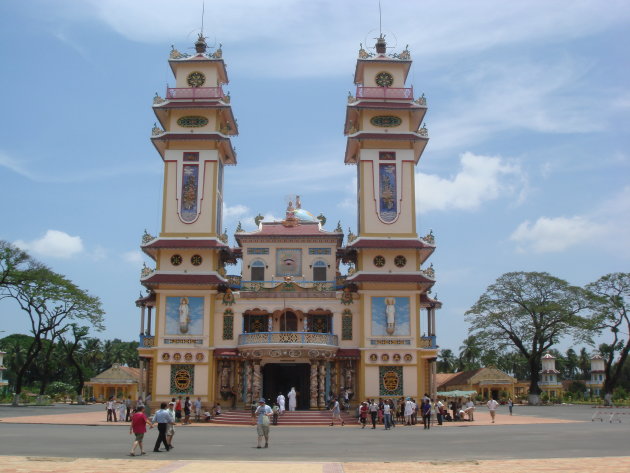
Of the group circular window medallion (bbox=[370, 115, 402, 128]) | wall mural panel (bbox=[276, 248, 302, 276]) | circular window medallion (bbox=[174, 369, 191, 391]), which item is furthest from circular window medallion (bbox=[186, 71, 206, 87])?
circular window medallion (bbox=[174, 369, 191, 391])

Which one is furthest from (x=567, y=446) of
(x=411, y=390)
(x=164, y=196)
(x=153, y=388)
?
(x=164, y=196)

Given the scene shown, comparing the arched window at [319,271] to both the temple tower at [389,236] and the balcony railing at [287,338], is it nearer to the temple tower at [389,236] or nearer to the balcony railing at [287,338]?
the temple tower at [389,236]

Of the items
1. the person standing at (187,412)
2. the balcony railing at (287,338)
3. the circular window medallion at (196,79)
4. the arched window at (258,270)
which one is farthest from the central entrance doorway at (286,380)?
the circular window medallion at (196,79)

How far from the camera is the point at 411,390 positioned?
3894 centimetres

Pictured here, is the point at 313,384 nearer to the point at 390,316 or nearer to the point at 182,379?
the point at 390,316

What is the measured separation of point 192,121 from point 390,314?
1658 cm

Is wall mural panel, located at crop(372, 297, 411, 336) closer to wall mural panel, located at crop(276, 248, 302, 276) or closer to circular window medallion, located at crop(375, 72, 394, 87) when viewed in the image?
wall mural panel, located at crop(276, 248, 302, 276)

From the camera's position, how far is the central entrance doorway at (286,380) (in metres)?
40.7

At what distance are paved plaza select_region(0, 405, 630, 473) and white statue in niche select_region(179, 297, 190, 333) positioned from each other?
44.7 ft

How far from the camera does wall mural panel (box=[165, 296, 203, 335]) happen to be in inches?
1566

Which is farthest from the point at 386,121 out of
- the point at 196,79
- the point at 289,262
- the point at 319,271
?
the point at 196,79

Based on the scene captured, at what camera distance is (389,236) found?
4078 centimetres

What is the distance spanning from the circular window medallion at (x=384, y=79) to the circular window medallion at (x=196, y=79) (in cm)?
1085

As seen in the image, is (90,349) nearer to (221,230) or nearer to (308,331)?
(221,230)
